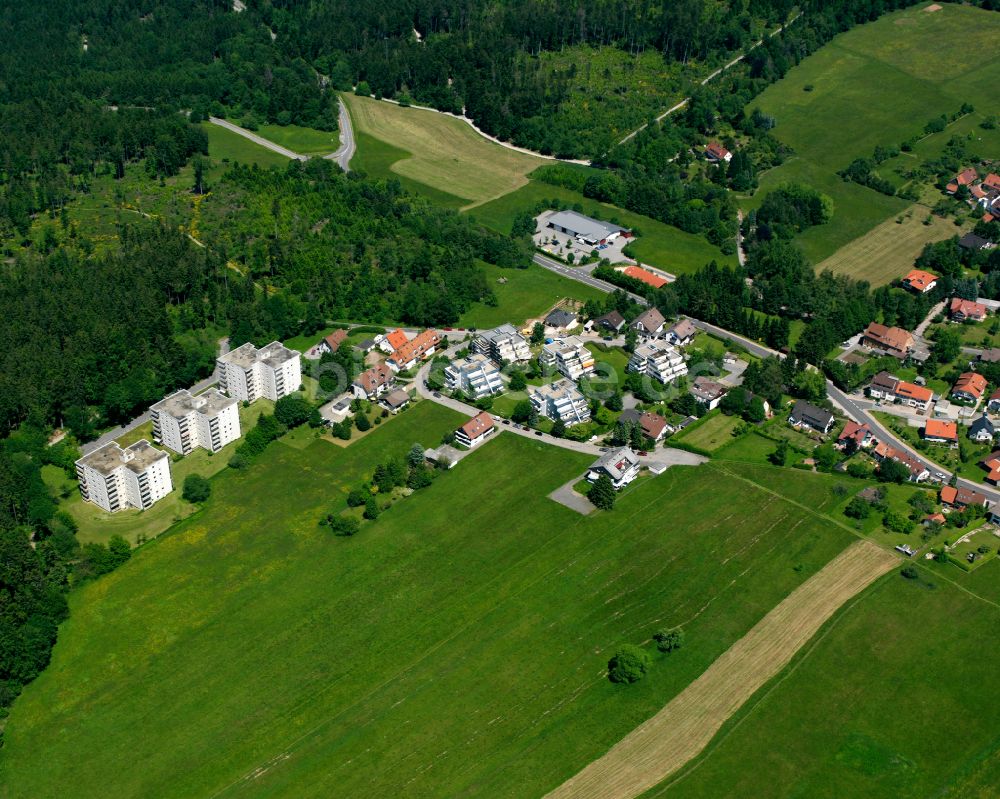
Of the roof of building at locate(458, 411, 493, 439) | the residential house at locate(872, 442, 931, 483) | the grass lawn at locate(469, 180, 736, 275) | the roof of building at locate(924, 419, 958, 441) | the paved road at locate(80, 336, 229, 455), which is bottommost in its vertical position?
the grass lawn at locate(469, 180, 736, 275)

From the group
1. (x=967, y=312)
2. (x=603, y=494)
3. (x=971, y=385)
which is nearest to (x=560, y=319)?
(x=603, y=494)

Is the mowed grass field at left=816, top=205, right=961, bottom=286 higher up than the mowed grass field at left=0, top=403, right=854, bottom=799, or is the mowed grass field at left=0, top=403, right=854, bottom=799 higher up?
the mowed grass field at left=0, top=403, right=854, bottom=799

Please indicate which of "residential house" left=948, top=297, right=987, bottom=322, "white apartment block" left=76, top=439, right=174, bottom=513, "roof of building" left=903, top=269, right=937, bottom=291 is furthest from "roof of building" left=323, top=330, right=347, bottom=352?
"residential house" left=948, top=297, right=987, bottom=322

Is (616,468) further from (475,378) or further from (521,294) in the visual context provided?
(521,294)

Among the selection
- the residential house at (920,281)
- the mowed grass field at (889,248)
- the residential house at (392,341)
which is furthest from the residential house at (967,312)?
the residential house at (392,341)

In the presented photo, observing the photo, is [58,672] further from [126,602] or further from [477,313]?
[477,313]

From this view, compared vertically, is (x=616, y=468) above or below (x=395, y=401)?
above

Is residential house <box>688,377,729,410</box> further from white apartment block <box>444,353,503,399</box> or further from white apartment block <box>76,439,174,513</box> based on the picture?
white apartment block <box>76,439,174,513</box>
